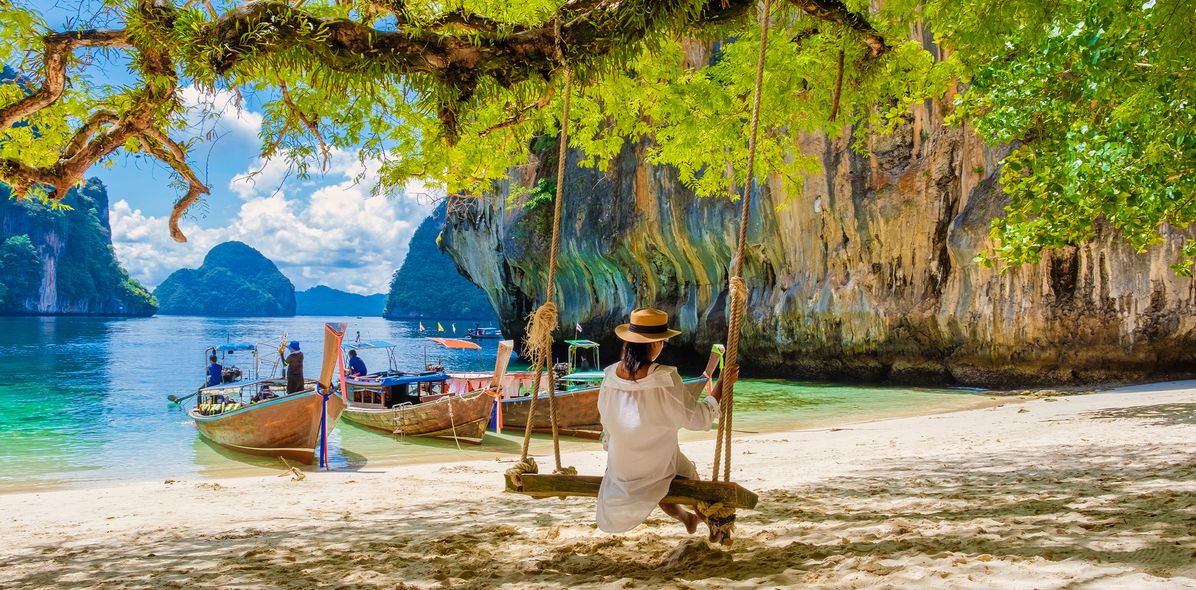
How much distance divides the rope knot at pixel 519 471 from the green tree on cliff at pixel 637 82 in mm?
1831

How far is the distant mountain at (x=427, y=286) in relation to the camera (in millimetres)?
119938

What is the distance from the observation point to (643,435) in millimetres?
3422

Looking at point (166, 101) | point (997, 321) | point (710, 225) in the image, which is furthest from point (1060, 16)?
point (710, 225)

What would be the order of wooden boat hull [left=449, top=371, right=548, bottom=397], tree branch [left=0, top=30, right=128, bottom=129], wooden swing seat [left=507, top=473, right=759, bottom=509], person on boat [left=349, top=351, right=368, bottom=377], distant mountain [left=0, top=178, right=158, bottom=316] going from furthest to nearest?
distant mountain [left=0, top=178, right=158, bottom=316] < person on boat [left=349, top=351, right=368, bottom=377] < wooden boat hull [left=449, top=371, right=548, bottom=397] < tree branch [left=0, top=30, right=128, bottom=129] < wooden swing seat [left=507, top=473, right=759, bottom=509]

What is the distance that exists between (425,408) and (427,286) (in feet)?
388

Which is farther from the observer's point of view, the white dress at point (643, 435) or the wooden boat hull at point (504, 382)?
the wooden boat hull at point (504, 382)

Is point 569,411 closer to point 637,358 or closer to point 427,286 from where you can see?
point 637,358

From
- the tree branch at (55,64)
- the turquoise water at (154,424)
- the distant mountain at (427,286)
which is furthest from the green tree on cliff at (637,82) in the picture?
the distant mountain at (427,286)

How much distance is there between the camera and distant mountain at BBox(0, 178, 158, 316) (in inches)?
3223

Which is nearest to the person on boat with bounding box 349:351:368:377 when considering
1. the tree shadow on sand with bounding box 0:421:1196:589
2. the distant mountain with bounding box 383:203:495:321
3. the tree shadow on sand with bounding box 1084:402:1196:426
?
the tree shadow on sand with bounding box 0:421:1196:589

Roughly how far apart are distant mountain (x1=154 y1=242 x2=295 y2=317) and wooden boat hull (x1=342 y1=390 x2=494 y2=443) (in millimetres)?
155277

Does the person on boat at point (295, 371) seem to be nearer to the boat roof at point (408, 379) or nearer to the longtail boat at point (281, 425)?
the longtail boat at point (281, 425)

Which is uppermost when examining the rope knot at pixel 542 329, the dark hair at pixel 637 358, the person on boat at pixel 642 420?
the rope knot at pixel 542 329

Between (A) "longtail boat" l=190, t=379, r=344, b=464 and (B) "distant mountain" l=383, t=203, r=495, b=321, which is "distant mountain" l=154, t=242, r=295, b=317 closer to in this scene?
(B) "distant mountain" l=383, t=203, r=495, b=321
